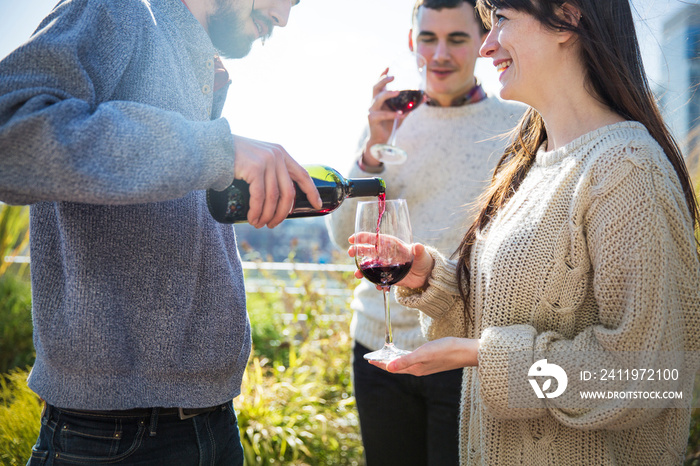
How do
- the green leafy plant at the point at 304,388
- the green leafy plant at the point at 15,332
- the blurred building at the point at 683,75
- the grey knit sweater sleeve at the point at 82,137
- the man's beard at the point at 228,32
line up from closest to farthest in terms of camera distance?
the grey knit sweater sleeve at the point at 82,137, the man's beard at the point at 228,32, the blurred building at the point at 683,75, the green leafy plant at the point at 304,388, the green leafy plant at the point at 15,332

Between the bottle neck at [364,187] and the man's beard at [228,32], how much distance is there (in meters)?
0.62

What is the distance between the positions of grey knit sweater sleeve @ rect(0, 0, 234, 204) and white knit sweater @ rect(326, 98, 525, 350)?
4.59 ft

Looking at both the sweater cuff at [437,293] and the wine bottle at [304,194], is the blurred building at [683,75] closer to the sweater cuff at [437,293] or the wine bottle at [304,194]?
the sweater cuff at [437,293]

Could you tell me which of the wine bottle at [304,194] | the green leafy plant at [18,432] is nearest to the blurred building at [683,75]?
the wine bottle at [304,194]

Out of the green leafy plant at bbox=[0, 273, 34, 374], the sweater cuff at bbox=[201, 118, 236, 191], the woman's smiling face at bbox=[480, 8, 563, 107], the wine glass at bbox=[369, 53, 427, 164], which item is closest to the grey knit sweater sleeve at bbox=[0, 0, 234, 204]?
the sweater cuff at bbox=[201, 118, 236, 191]

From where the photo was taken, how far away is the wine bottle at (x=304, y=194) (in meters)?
1.11

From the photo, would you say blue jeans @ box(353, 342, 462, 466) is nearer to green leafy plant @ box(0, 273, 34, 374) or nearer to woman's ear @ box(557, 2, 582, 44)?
woman's ear @ box(557, 2, 582, 44)

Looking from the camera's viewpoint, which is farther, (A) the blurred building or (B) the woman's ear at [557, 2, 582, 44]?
(A) the blurred building

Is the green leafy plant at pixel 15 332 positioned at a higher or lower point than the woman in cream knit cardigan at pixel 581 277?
lower

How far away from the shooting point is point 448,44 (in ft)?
7.66

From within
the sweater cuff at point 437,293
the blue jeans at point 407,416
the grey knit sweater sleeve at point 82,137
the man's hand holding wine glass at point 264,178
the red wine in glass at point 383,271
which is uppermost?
the grey knit sweater sleeve at point 82,137

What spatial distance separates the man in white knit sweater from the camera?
2133 mm

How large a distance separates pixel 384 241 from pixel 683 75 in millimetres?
2128

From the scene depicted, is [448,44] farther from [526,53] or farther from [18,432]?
[18,432]
